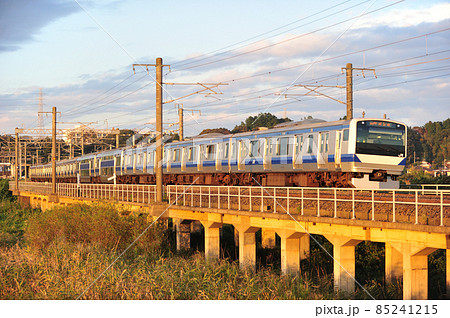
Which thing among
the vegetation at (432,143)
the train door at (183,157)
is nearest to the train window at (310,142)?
the train door at (183,157)

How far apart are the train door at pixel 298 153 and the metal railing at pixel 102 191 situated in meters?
7.48

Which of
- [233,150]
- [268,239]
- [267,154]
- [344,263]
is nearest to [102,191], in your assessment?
[233,150]

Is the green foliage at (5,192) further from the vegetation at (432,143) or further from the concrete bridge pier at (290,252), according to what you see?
the vegetation at (432,143)

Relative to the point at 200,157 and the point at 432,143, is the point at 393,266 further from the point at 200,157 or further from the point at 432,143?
the point at 432,143

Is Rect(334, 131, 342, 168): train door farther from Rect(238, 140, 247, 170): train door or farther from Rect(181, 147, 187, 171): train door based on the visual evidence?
Rect(181, 147, 187, 171): train door

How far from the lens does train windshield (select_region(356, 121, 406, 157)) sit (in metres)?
21.7

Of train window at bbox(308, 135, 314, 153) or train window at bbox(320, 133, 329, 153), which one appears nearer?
train window at bbox(320, 133, 329, 153)

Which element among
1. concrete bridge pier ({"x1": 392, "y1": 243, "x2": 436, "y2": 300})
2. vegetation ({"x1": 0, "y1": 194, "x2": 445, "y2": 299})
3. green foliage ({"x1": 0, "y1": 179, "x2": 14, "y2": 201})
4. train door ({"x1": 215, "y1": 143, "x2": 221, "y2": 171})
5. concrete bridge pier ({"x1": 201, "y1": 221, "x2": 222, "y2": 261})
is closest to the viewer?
concrete bridge pier ({"x1": 392, "y1": 243, "x2": 436, "y2": 300})

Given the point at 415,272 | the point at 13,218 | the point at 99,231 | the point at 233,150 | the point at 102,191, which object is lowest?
the point at 13,218

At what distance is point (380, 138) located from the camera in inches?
874

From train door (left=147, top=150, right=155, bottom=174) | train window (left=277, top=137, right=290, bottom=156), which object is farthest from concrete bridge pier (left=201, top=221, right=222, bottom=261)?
train door (left=147, top=150, right=155, bottom=174)

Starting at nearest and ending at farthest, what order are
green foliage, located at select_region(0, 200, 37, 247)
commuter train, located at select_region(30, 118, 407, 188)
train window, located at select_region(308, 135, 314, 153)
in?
commuter train, located at select_region(30, 118, 407, 188), train window, located at select_region(308, 135, 314, 153), green foliage, located at select_region(0, 200, 37, 247)

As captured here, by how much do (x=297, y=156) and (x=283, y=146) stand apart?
1.28m

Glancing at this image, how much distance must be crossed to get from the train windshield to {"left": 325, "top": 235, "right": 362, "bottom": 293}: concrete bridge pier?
21.8ft
